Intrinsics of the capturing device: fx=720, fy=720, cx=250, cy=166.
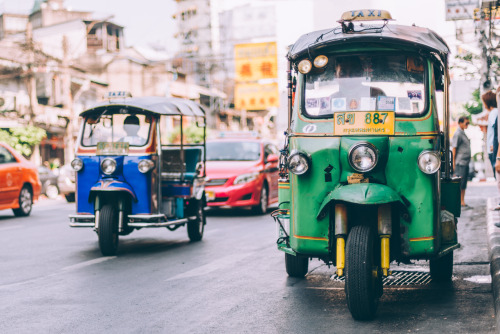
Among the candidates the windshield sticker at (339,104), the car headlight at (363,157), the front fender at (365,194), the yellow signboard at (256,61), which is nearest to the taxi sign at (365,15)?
the windshield sticker at (339,104)

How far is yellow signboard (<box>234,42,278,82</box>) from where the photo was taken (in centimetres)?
3431

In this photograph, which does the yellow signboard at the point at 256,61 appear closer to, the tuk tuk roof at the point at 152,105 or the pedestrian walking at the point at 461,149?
the pedestrian walking at the point at 461,149

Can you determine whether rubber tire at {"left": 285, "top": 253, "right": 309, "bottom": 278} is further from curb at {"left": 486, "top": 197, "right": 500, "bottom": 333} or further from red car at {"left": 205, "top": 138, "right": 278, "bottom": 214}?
red car at {"left": 205, "top": 138, "right": 278, "bottom": 214}

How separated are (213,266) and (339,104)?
3228 mm

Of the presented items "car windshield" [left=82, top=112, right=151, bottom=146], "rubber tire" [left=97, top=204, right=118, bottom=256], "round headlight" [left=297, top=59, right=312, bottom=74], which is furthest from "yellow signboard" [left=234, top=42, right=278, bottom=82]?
"round headlight" [left=297, top=59, right=312, bottom=74]

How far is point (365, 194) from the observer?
5.61m

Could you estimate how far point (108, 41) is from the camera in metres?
50.9

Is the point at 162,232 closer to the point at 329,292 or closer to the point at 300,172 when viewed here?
the point at 329,292

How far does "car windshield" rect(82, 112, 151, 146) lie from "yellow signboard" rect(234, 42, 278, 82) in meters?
24.4

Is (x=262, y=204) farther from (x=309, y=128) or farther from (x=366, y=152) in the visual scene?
(x=366, y=152)

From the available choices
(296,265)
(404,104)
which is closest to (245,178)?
(296,265)

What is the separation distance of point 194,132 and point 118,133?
3050 cm

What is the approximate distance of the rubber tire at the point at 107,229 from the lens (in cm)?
947

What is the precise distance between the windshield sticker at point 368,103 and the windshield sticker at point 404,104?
214mm
